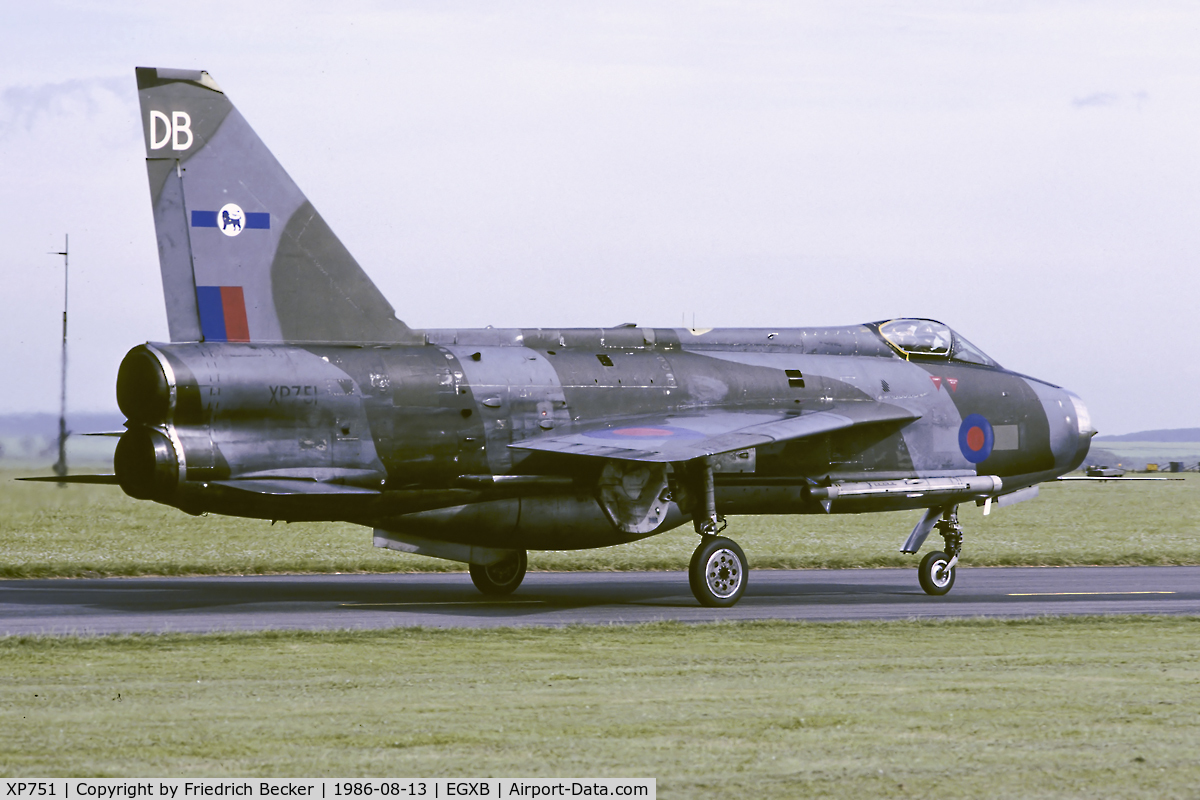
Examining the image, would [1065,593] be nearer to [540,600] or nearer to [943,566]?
[943,566]

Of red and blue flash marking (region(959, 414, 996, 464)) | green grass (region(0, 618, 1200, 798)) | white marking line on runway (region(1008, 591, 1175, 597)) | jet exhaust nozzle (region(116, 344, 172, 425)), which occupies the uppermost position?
jet exhaust nozzle (region(116, 344, 172, 425))

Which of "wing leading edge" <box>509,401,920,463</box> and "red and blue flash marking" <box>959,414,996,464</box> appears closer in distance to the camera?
"wing leading edge" <box>509,401,920,463</box>

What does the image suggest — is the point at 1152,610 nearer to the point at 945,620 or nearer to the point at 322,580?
the point at 945,620

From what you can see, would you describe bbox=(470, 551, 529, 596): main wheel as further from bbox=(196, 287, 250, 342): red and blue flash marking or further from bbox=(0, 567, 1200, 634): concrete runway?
bbox=(196, 287, 250, 342): red and blue flash marking

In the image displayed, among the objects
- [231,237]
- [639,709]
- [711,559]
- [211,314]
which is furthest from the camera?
[711,559]

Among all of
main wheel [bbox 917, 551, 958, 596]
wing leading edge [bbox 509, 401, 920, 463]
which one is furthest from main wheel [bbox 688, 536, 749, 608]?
main wheel [bbox 917, 551, 958, 596]

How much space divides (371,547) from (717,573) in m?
15.5

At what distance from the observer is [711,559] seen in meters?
19.6

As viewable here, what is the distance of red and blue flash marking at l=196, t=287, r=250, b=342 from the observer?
1831 cm

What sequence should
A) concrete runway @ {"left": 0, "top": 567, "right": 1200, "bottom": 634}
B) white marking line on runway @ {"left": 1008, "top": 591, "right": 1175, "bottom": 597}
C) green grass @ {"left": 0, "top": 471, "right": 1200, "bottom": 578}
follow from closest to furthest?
concrete runway @ {"left": 0, "top": 567, "right": 1200, "bottom": 634} → white marking line on runway @ {"left": 1008, "top": 591, "right": 1175, "bottom": 597} → green grass @ {"left": 0, "top": 471, "right": 1200, "bottom": 578}

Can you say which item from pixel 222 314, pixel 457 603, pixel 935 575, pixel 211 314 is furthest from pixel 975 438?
pixel 211 314

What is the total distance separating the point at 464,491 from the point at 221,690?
7.74 m

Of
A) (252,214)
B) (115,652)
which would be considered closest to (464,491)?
(252,214)

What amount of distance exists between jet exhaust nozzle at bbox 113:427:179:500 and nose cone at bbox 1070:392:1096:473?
14.5 metres
